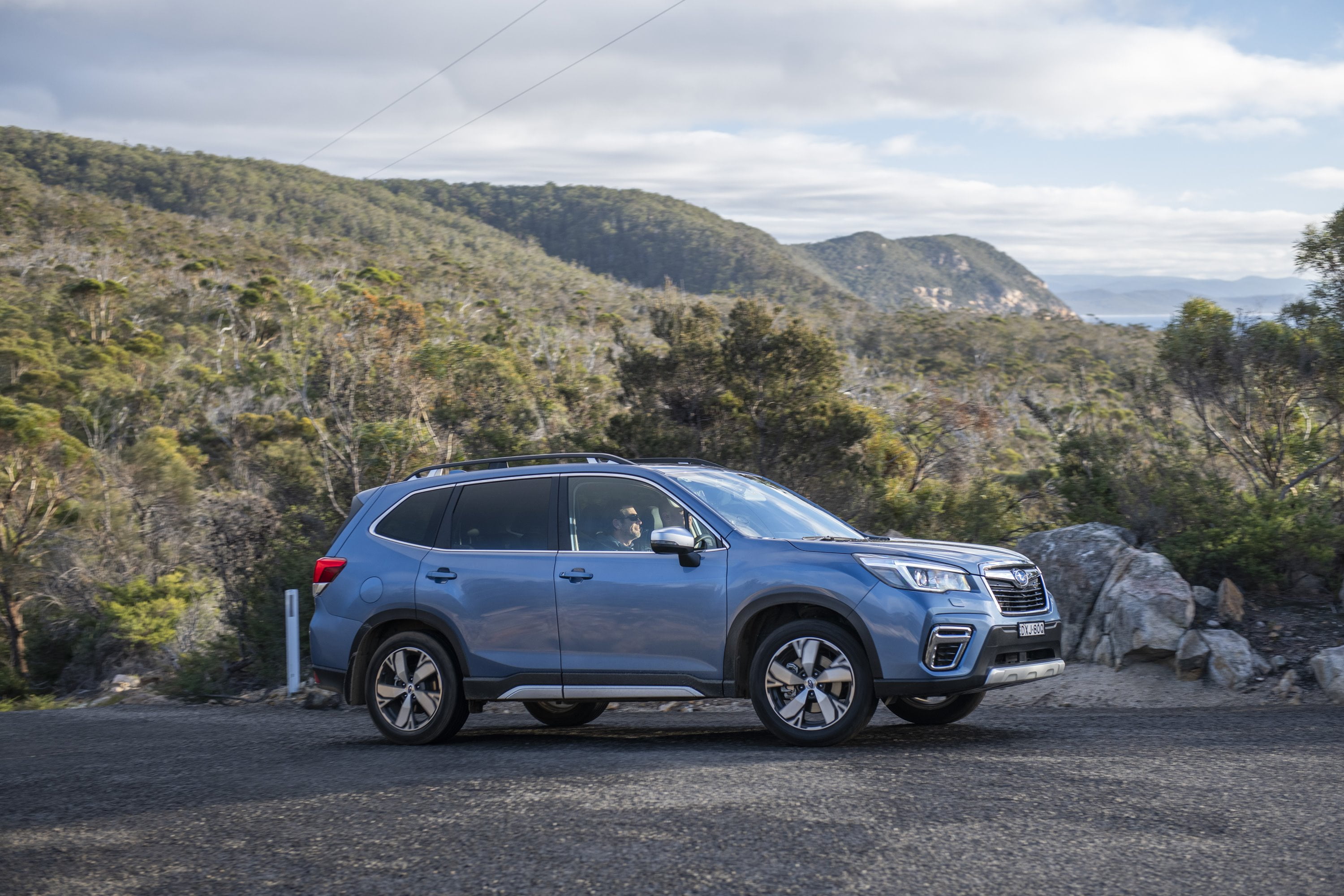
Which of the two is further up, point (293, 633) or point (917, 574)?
point (917, 574)

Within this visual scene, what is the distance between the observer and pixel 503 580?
7.41m

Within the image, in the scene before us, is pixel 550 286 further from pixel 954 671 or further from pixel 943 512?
pixel 954 671

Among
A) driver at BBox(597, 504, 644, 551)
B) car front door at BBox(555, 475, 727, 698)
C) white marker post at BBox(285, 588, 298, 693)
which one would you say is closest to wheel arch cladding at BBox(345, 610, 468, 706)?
car front door at BBox(555, 475, 727, 698)

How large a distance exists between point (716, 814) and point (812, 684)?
1621 mm

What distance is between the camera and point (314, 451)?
1017 inches

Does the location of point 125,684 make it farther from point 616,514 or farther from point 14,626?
point 616,514

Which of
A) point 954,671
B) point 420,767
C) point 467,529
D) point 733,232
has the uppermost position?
Result: point 733,232

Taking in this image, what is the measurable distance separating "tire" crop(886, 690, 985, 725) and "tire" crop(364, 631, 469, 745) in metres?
2.87

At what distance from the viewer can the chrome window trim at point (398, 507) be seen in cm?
788

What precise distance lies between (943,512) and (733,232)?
119 m

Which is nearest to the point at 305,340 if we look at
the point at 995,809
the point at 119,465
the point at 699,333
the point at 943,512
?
the point at 119,465

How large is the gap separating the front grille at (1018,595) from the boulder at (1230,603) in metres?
4.06

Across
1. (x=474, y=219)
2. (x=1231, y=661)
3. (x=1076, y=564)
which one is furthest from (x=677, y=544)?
(x=474, y=219)

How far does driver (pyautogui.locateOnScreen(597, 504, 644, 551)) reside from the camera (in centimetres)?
721
